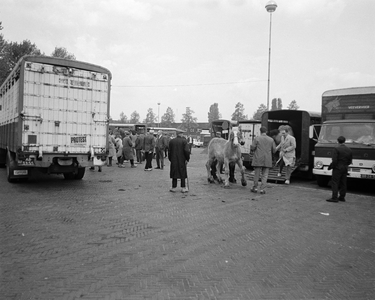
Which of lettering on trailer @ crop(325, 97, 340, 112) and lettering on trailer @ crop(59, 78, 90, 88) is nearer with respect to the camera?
lettering on trailer @ crop(59, 78, 90, 88)

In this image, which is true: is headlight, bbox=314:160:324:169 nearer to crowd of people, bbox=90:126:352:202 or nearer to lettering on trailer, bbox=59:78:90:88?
crowd of people, bbox=90:126:352:202

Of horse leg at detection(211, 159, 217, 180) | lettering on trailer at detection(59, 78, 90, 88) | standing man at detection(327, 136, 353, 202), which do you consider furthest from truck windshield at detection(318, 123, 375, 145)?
lettering on trailer at detection(59, 78, 90, 88)

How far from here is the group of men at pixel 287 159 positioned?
27.2ft

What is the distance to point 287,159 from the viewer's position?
37.8ft

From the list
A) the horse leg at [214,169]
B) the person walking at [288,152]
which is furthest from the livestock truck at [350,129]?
the horse leg at [214,169]

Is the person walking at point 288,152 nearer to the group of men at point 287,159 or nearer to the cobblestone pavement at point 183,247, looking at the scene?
the group of men at point 287,159

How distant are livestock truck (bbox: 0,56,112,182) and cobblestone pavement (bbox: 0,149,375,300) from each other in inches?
52.2

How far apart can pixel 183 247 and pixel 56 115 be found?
20.9 feet

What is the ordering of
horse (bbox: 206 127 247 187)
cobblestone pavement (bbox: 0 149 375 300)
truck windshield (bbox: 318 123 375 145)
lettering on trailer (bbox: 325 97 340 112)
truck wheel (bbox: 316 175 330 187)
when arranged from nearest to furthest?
cobblestone pavement (bbox: 0 149 375 300), truck windshield (bbox: 318 123 375 145), horse (bbox: 206 127 247 187), truck wheel (bbox: 316 175 330 187), lettering on trailer (bbox: 325 97 340 112)

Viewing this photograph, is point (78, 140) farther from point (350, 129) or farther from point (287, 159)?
point (350, 129)

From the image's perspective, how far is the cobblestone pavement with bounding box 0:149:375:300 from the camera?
344cm

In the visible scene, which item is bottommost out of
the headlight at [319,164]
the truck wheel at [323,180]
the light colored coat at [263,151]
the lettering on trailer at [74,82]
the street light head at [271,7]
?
the truck wheel at [323,180]

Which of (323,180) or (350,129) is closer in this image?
(350,129)

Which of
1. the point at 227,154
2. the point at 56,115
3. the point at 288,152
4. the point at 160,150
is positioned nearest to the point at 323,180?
the point at 288,152
